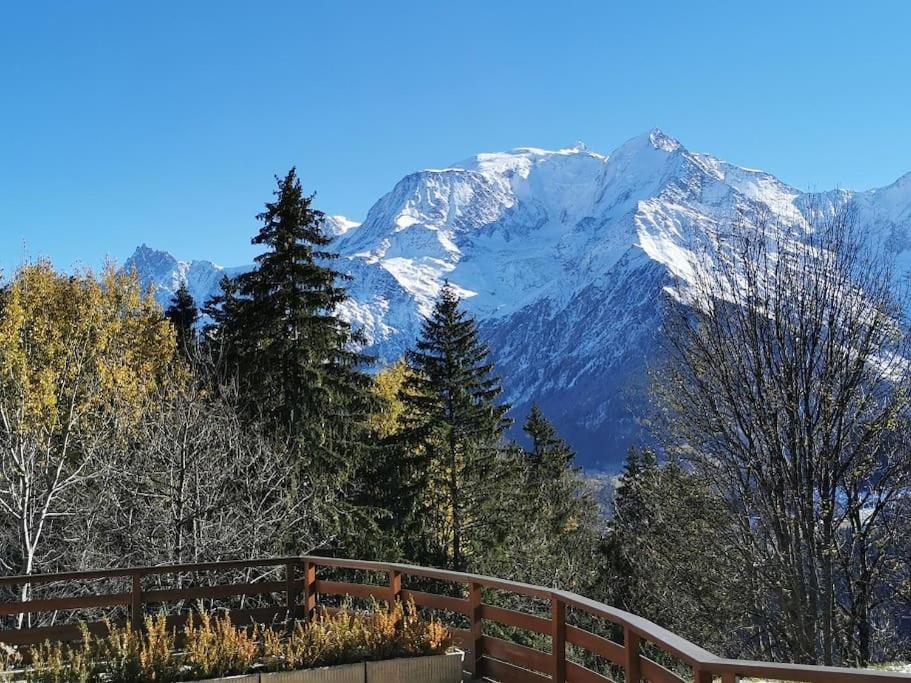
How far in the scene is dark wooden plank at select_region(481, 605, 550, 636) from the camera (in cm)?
596

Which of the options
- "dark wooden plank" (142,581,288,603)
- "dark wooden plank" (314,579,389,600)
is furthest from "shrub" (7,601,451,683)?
"dark wooden plank" (142,581,288,603)

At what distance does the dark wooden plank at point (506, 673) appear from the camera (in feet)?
20.2

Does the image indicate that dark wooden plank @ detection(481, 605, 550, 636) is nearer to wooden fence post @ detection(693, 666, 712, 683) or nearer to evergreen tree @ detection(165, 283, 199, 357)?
wooden fence post @ detection(693, 666, 712, 683)

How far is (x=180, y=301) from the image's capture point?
3716 cm

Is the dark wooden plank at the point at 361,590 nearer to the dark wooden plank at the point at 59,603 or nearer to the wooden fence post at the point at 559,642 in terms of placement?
the dark wooden plank at the point at 59,603

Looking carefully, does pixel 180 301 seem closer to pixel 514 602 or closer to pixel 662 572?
pixel 514 602

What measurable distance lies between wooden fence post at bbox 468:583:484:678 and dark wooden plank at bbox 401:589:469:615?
0.19 ft

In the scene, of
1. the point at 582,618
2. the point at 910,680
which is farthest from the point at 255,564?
the point at 582,618

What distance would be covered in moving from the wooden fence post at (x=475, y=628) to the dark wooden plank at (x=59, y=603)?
3929 mm

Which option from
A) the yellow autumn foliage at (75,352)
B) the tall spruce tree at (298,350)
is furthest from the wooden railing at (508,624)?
the tall spruce tree at (298,350)

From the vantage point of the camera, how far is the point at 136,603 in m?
8.55

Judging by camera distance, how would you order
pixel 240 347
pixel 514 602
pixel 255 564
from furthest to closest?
pixel 514 602 → pixel 240 347 → pixel 255 564

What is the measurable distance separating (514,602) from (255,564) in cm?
2116

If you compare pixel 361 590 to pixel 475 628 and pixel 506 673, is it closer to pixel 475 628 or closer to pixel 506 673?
pixel 475 628
